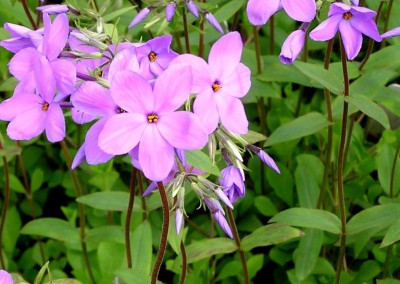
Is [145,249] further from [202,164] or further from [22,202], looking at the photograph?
[22,202]

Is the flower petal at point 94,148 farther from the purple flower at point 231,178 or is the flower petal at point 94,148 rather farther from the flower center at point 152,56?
the purple flower at point 231,178

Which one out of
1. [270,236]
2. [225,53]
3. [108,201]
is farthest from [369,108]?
[108,201]

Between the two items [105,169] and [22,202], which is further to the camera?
[22,202]

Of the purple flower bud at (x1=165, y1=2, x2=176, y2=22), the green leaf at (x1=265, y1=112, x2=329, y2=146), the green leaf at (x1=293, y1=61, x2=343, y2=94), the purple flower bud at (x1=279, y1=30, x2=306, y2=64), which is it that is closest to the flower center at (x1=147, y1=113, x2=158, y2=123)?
the purple flower bud at (x1=279, y1=30, x2=306, y2=64)

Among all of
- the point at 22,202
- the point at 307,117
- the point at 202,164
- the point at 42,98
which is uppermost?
the point at 42,98

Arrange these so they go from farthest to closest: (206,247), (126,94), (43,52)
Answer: (206,247) < (43,52) < (126,94)

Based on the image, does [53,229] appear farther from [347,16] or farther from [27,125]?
[347,16]

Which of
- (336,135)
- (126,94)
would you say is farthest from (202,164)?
(336,135)
